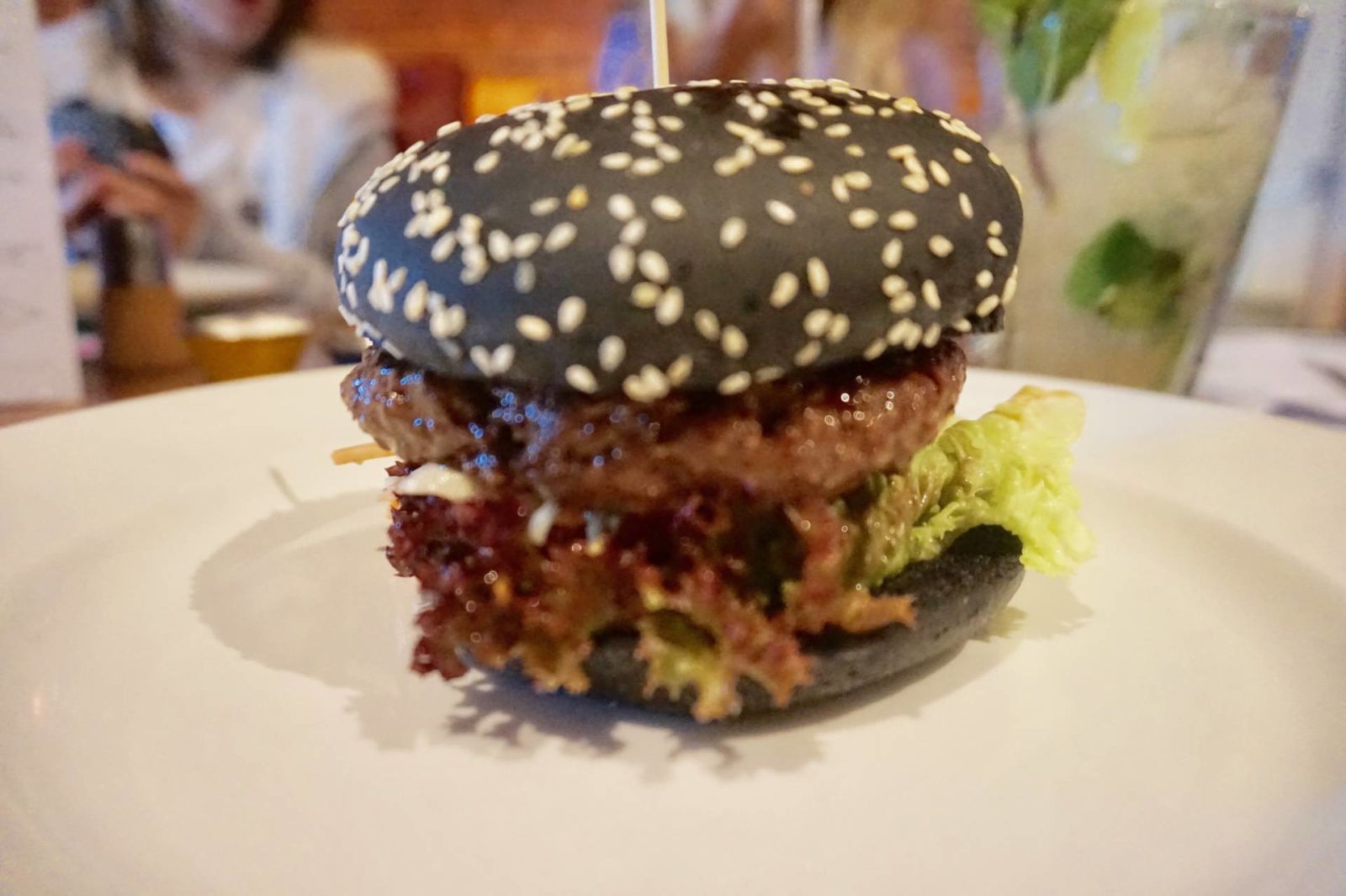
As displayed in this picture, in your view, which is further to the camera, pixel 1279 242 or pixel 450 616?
pixel 1279 242

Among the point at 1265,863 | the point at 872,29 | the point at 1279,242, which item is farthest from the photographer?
the point at 1279,242

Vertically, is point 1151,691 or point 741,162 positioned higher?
point 741,162

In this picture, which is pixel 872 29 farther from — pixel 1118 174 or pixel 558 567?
pixel 558 567

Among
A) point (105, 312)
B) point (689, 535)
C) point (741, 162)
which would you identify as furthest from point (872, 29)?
point (105, 312)

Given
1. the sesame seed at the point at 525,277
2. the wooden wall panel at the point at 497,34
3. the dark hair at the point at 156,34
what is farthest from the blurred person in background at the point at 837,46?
the dark hair at the point at 156,34

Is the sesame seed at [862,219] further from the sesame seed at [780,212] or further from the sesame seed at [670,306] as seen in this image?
the sesame seed at [670,306]

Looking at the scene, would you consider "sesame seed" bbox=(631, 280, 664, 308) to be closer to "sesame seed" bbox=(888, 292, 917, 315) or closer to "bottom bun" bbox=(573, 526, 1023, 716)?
"sesame seed" bbox=(888, 292, 917, 315)

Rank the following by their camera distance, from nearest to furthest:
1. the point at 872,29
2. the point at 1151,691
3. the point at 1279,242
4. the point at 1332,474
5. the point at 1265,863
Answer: the point at 1265,863 < the point at 1151,691 < the point at 1332,474 < the point at 872,29 < the point at 1279,242
